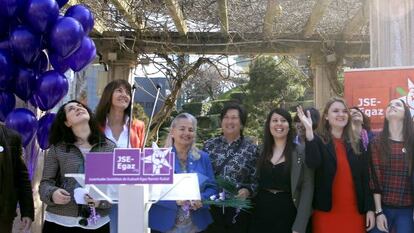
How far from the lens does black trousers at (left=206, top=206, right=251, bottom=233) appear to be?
114 inches

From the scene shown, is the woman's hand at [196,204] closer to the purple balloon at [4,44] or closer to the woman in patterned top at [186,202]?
the woman in patterned top at [186,202]

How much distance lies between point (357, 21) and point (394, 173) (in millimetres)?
3380

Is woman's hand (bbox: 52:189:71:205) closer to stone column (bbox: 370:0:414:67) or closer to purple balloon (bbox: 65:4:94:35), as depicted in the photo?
purple balloon (bbox: 65:4:94:35)

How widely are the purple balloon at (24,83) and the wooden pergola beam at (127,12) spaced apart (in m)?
1.81

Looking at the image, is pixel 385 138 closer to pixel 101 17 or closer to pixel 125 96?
pixel 125 96

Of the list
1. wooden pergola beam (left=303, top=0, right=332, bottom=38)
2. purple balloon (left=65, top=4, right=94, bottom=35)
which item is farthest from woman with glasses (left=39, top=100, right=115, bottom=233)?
wooden pergola beam (left=303, top=0, right=332, bottom=38)

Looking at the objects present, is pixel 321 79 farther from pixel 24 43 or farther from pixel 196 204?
pixel 196 204

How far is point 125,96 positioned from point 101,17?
2908 mm

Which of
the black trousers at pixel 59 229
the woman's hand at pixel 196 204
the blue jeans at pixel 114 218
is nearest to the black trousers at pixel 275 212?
the woman's hand at pixel 196 204

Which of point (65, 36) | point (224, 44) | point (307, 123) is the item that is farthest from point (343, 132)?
point (224, 44)

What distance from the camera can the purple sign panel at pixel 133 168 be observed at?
73.8 inches

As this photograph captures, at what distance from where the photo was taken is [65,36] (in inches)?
125

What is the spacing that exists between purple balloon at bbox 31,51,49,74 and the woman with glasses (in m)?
0.84

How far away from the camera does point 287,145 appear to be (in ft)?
9.33
